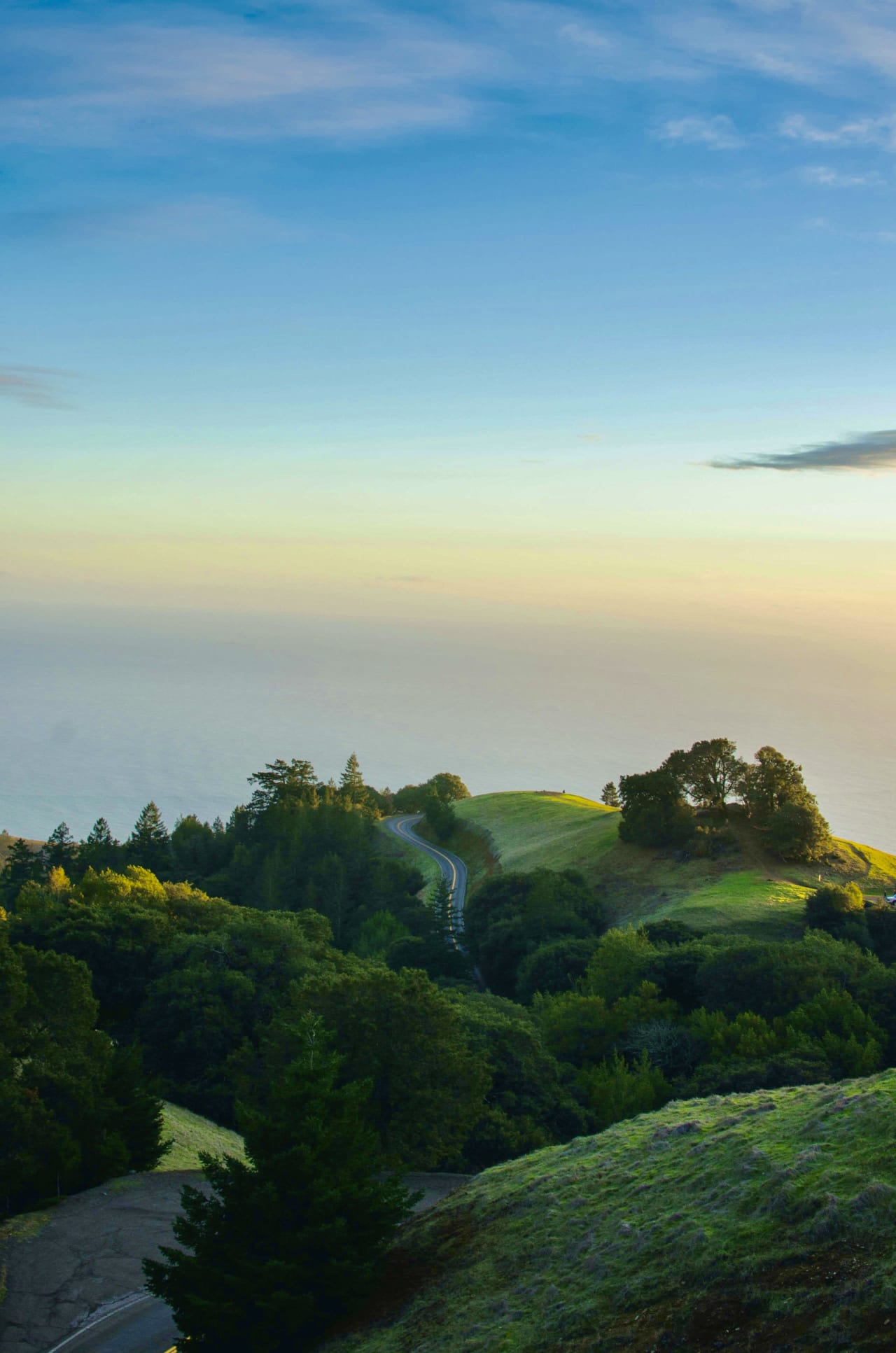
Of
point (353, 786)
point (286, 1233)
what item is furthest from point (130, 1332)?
point (353, 786)

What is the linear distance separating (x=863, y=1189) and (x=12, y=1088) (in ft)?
67.1

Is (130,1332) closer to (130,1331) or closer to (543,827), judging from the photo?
(130,1331)

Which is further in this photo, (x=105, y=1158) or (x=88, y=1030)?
(x=88, y=1030)

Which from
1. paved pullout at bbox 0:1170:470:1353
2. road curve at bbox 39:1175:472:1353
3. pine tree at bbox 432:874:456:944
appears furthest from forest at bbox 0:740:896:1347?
road curve at bbox 39:1175:472:1353

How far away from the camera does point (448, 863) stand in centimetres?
9375

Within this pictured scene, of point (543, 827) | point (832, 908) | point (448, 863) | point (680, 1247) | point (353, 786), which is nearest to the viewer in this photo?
point (680, 1247)

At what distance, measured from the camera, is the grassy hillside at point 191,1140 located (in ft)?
97.1

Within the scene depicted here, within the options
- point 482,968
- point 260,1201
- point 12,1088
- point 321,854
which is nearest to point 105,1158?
point 12,1088

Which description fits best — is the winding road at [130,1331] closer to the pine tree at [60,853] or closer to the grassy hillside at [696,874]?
the grassy hillside at [696,874]

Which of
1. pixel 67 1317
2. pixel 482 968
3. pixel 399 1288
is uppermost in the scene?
Result: pixel 399 1288

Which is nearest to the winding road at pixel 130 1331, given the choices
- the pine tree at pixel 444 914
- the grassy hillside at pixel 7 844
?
the pine tree at pixel 444 914

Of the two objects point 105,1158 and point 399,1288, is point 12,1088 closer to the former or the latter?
point 105,1158

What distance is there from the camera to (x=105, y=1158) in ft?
84.4

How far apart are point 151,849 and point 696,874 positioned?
56882 mm
